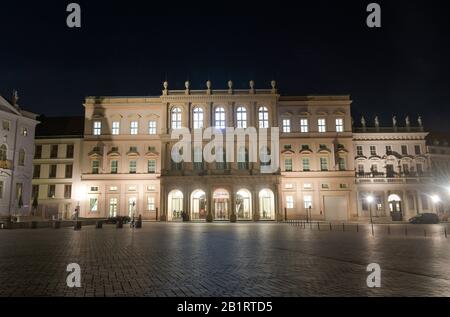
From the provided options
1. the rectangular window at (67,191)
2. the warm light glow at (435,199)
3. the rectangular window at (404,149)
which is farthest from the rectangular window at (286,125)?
the rectangular window at (67,191)

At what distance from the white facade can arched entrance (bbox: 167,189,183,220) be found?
62.1 feet

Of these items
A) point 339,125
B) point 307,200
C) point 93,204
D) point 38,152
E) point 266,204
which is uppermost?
point 339,125

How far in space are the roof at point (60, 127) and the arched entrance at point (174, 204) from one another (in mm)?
19018

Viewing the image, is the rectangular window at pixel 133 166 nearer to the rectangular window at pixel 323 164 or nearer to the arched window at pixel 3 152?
the arched window at pixel 3 152

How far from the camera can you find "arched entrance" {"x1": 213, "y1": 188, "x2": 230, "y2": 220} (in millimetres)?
54094

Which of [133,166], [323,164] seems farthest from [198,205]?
[323,164]

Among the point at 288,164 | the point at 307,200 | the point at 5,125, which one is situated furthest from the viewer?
the point at 288,164

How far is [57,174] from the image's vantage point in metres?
58.7

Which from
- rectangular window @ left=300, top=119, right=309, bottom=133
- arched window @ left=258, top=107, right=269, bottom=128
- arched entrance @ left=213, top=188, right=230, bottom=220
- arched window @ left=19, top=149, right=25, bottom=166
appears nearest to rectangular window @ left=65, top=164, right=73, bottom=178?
arched window @ left=19, top=149, right=25, bottom=166

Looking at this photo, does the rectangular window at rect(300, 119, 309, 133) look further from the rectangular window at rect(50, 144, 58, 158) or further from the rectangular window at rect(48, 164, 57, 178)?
the rectangular window at rect(48, 164, 57, 178)

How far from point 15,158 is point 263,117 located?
34.8 meters

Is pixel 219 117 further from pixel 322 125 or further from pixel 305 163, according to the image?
pixel 322 125

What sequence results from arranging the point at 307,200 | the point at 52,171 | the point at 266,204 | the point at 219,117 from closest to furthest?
1. the point at 266,204
2. the point at 307,200
3. the point at 219,117
4. the point at 52,171
